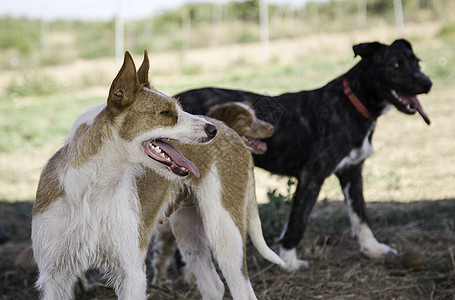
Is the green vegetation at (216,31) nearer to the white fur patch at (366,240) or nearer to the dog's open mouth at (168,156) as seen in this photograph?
the white fur patch at (366,240)

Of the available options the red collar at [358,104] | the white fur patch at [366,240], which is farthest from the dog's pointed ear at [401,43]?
the white fur patch at [366,240]

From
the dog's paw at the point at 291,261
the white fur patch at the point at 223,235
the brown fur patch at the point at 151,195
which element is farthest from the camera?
the dog's paw at the point at 291,261

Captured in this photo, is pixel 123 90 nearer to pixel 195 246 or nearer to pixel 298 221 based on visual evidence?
pixel 195 246

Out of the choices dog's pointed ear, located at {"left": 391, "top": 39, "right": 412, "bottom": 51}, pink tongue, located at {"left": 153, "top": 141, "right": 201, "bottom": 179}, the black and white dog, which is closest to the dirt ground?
the black and white dog

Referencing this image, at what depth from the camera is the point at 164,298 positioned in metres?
4.33

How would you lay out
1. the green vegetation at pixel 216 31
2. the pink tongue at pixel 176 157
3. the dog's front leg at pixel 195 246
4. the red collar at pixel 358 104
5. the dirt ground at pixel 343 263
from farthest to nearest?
the green vegetation at pixel 216 31 < the red collar at pixel 358 104 < the dirt ground at pixel 343 263 < the dog's front leg at pixel 195 246 < the pink tongue at pixel 176 157

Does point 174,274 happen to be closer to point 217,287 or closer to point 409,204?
point 217,287

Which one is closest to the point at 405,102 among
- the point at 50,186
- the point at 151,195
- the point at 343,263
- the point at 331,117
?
the point at 331,117

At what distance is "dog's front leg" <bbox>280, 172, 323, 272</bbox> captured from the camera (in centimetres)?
475

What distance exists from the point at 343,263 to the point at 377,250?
0.34m

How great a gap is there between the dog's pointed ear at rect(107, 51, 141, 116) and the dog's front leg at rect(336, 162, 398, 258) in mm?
2667

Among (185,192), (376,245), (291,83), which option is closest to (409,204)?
(376,245)

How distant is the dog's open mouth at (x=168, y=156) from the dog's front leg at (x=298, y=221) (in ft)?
6.36

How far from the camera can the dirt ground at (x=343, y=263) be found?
4.31m
